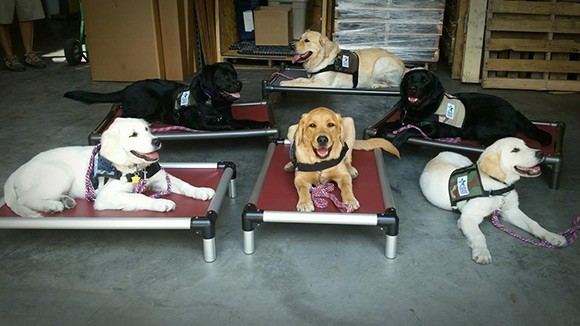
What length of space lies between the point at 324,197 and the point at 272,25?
4021 mm

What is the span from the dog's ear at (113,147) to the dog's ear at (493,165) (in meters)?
1.74

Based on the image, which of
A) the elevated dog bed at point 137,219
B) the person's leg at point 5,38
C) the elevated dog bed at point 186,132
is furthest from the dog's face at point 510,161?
the person's leg at point 5,38

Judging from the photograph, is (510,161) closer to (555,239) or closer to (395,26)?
(555,239)

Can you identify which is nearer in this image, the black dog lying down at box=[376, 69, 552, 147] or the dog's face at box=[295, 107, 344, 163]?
the dog's face at box=[295, 107, 344, 163]

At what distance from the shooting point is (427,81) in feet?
12.3

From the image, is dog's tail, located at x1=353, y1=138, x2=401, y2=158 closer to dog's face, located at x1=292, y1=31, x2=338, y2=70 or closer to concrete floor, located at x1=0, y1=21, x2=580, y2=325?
concrete floor, located at x1=0, y1=21, x2=580, y2=325

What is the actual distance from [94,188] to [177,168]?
606mm

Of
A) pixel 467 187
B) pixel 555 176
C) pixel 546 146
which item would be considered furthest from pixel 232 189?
pixel 546 146

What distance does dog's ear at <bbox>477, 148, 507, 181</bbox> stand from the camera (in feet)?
9.31

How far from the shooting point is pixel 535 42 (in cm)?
568

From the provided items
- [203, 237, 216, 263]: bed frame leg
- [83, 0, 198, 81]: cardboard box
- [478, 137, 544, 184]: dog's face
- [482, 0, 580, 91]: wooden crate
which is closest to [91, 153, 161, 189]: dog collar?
[203, 237, 216, 263]: bed frame leg

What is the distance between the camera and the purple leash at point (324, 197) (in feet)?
9.09

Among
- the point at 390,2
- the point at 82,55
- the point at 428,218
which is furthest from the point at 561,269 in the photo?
the point at 82,55

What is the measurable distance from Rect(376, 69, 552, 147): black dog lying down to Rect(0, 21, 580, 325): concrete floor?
0.38m
